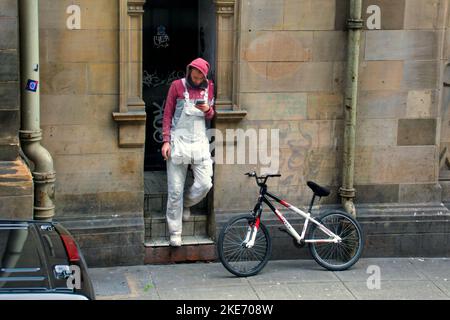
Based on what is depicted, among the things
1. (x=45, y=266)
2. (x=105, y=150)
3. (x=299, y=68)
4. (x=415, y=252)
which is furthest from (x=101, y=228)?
(x=45, y=266)

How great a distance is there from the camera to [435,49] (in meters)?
9.71

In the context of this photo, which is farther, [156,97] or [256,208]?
[156,97]

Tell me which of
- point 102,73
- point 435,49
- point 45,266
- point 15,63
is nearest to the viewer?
point 45,266

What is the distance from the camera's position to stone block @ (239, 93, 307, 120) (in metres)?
9.45

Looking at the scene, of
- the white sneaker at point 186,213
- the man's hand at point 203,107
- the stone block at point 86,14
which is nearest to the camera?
the stone block at point 86,14

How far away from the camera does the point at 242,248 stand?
→ 9102mm

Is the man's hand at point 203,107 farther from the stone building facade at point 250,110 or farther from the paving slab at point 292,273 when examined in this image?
the paving slab at point 292,273

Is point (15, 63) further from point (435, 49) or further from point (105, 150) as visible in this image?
point (435, 49)

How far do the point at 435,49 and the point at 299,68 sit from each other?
1.59m

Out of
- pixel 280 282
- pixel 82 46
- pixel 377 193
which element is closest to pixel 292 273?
pixel 280 282

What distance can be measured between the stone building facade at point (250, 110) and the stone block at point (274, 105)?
0.05 feet

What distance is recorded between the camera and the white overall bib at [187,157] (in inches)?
360

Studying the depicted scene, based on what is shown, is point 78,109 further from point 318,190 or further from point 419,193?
A: point 419,193

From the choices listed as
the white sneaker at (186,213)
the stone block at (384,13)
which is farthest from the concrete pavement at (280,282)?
the stone block at (384,13)
